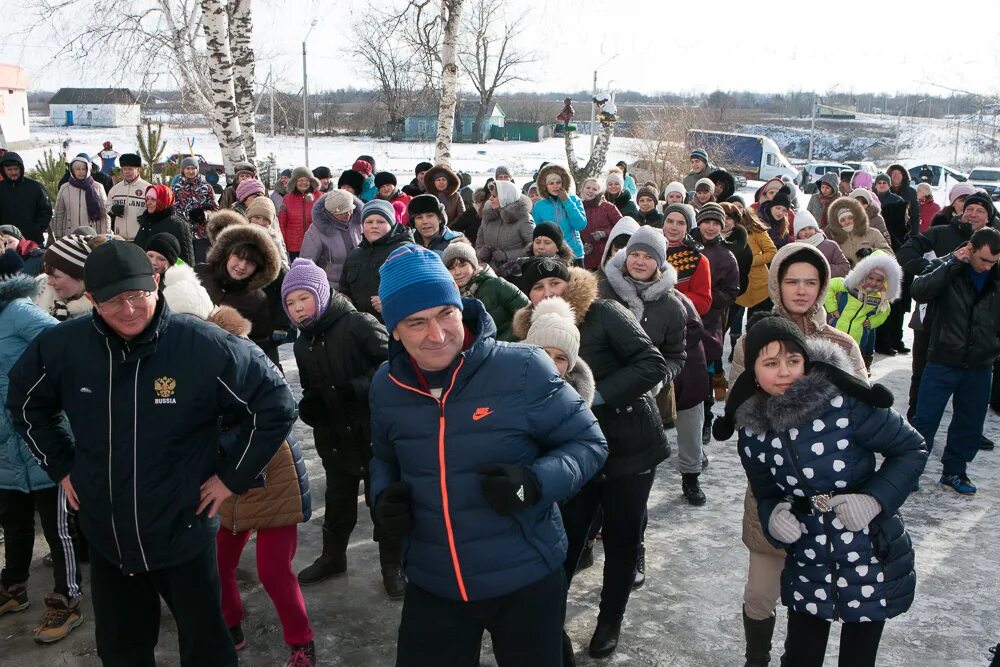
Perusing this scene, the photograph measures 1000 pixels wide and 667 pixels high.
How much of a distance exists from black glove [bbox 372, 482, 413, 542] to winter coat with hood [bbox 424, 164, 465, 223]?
23.4 feet

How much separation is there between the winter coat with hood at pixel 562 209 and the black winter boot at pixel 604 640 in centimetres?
499

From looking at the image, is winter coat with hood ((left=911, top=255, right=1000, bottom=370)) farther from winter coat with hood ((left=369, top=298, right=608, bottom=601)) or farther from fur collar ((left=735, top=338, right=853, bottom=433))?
winter coat with hood ((left=369, top=298, right=608, bottom=601))

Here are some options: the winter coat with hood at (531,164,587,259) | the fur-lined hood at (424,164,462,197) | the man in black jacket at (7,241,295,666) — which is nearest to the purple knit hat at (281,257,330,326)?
the man in black jacket at (7,241,295,666)

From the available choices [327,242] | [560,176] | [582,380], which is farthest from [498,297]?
[560,176]

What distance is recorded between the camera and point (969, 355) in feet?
18.4

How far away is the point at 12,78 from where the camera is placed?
58312mm

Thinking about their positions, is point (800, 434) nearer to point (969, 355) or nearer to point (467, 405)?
point (467, 405)

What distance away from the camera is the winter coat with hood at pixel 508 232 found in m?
7.78

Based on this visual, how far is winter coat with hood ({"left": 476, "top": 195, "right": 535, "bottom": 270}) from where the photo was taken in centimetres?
778

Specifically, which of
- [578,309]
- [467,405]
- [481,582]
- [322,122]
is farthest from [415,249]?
[322,122]

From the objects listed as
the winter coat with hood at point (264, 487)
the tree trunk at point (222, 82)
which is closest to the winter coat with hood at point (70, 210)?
the tree trunk at point (222, 82)

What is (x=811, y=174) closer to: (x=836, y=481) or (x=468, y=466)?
(x=836, y=481)

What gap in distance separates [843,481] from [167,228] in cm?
560

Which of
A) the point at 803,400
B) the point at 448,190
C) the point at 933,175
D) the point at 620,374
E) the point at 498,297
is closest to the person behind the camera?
the point at 803,400
